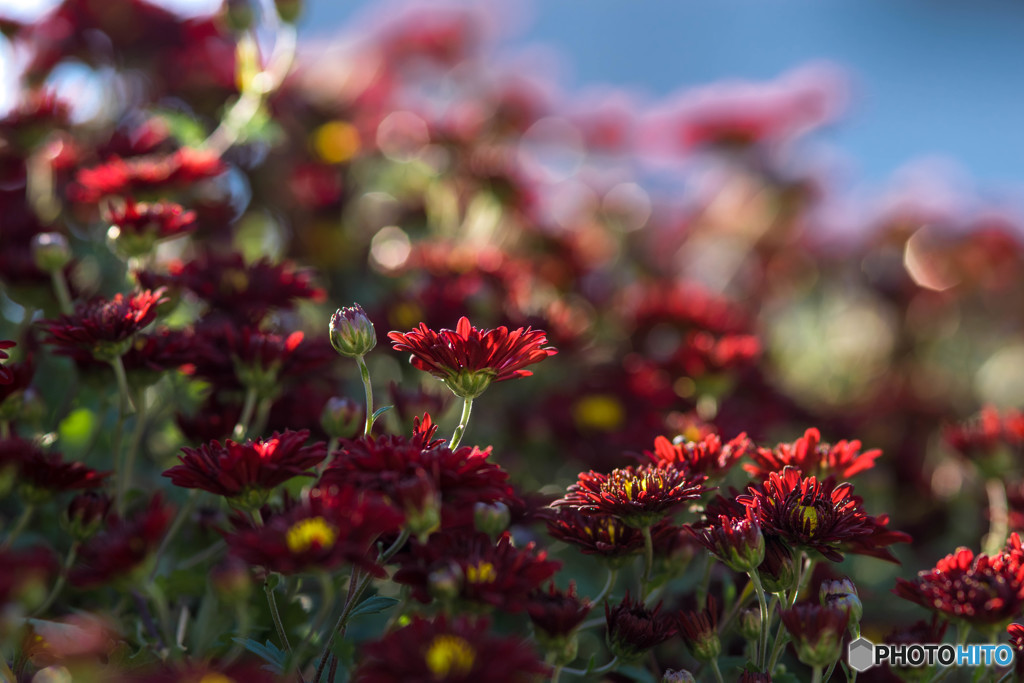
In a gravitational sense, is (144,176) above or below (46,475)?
above

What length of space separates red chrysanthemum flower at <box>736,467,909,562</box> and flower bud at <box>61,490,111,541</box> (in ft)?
1.66

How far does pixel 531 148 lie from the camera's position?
1908 mm

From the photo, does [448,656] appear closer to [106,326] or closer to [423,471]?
[423,471]

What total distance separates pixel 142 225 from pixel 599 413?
61 cm

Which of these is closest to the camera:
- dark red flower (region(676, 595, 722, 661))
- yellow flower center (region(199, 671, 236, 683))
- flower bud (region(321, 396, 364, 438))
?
yellow flower center (region(199, 671, 236, 683))

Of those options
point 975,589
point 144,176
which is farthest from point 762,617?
point 144,176

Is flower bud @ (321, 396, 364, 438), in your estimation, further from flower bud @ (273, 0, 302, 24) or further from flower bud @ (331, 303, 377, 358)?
flower bud @ (273, 0, 302, 24)

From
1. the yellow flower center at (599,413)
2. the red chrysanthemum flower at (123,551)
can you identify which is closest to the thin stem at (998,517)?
the yellow flower center at (599,413)

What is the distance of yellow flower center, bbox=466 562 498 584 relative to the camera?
56cm

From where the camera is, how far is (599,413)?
1.17 m

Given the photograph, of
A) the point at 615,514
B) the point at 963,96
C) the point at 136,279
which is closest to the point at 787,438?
the point at 615,514

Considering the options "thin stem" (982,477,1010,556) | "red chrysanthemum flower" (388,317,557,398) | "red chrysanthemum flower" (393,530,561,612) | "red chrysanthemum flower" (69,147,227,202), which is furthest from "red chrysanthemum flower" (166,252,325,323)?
"thin stem" (982,477,1010,556)

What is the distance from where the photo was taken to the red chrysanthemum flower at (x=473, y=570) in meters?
0.56

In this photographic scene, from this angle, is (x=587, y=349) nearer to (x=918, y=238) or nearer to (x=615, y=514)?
(x=615, y=514)
